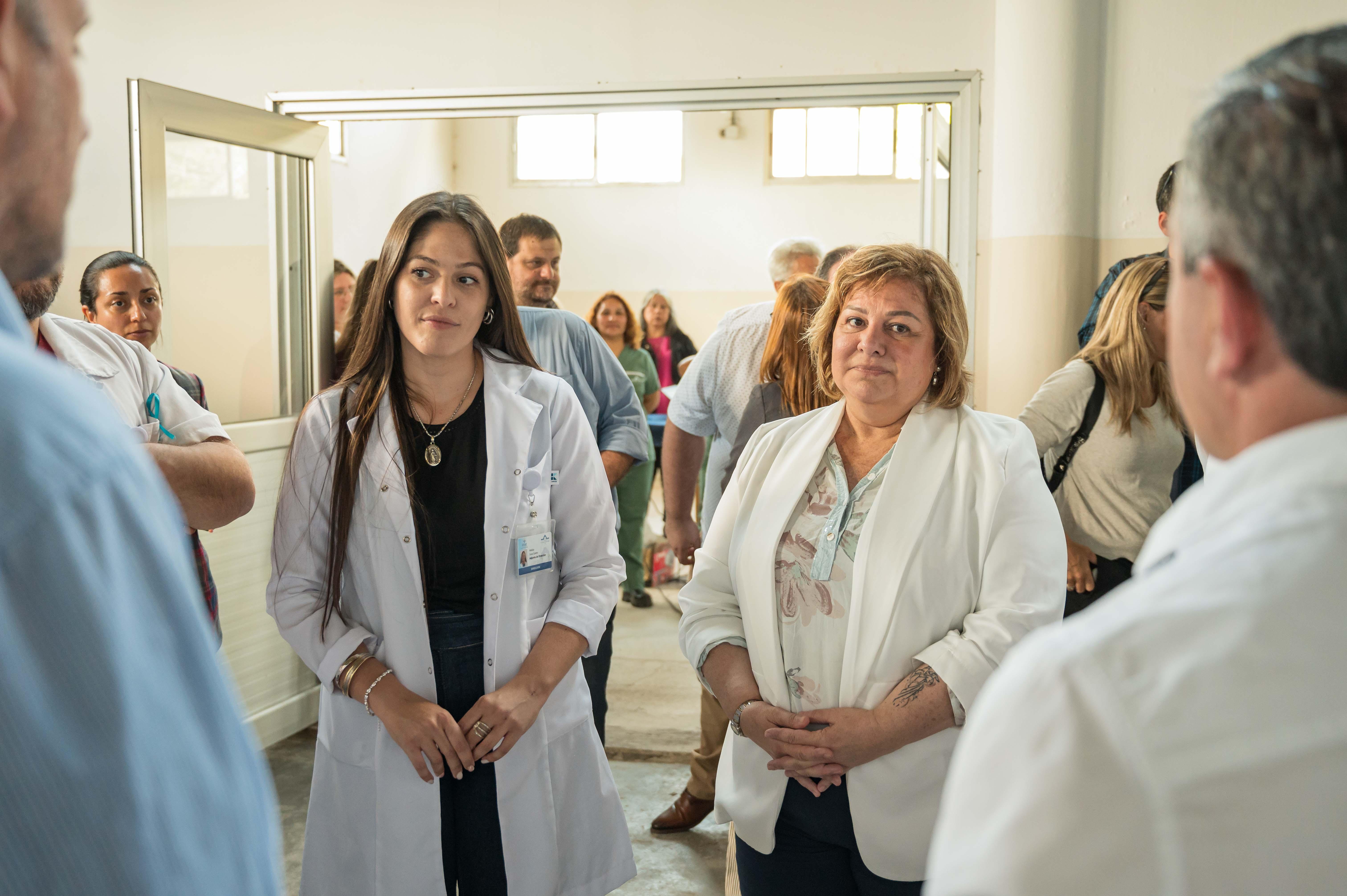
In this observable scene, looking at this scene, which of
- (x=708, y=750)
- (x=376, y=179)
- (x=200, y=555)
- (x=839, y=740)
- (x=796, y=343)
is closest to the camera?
(x=839, y=740)

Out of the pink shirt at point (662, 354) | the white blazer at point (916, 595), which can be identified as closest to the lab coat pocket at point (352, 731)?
the white blazer at point (916, 595)

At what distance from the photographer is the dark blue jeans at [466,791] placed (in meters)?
1.79

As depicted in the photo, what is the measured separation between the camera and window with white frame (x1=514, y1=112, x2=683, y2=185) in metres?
11.7

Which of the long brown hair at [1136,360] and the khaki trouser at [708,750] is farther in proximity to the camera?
the khaki trouser at [708,750]

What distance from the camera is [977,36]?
3.38m

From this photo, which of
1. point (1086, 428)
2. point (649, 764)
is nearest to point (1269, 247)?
point (1086, 428)

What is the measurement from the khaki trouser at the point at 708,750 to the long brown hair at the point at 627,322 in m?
4.01

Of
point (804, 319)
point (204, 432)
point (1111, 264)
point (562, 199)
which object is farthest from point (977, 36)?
point (562, 199)

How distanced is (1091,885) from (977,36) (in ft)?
11.3

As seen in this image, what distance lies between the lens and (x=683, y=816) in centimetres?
306

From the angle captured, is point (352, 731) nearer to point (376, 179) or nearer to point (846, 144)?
point (376, 179)

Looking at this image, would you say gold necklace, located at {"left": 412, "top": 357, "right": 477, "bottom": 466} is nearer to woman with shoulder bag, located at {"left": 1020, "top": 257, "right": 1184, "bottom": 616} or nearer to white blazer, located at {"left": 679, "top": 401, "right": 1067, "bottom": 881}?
white blazer, located at {"left": 679, "top": 401, "right": 1067, "bottom": 881}

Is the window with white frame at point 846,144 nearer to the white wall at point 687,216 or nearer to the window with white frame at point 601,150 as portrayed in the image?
the white wall at point 687,216

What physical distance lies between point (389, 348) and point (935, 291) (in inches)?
43.4
